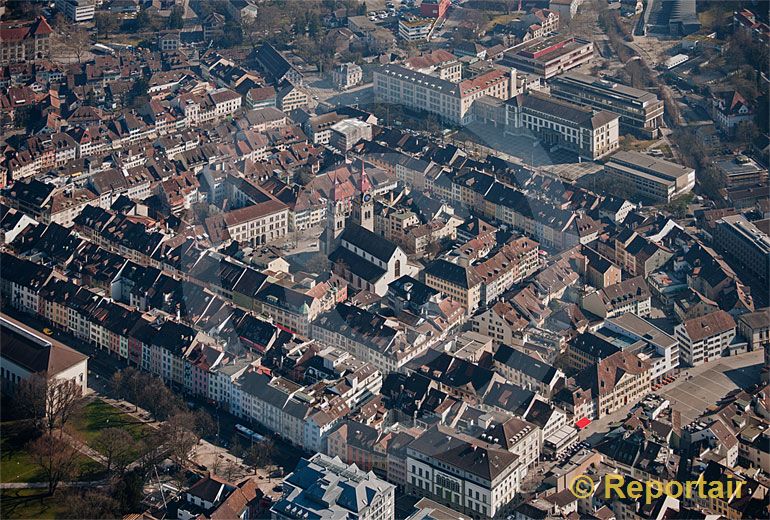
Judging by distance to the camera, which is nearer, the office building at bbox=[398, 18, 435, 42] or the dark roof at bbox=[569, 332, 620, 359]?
the dark roof at bbox=[569, 332, 620, 359]

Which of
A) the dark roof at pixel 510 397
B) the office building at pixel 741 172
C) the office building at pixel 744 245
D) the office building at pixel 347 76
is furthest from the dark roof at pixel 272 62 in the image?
the dark roof at pixel 510 397

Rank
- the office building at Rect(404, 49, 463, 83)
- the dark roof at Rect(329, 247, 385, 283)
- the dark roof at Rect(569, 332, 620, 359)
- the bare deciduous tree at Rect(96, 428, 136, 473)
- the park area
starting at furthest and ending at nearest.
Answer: the office building at Rect(404, 49, 463, 83), the dark roof at Rect(329, 247, 385, 283), the dark roof at Rect(569, 332, 620, 359), the bare deciduous tree at Rect(96, 428, 136, 473), the park area

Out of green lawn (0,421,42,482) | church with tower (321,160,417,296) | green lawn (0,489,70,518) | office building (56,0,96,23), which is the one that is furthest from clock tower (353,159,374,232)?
office building (56,0,96,23)

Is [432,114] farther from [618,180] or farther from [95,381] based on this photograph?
[95,381]

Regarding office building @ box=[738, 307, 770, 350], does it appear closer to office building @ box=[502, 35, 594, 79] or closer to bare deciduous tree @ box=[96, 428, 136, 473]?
bare deciduous tree @ box=[96, 428, 136, 473]

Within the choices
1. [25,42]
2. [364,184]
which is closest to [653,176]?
[364,184]

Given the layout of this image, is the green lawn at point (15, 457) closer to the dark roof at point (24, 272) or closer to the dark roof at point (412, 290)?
the dark roof at point (24, 272)

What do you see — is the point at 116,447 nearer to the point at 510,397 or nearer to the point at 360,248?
the point at 510,397

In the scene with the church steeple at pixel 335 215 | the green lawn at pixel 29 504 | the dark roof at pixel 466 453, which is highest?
the dark roof at pixel 466 453
